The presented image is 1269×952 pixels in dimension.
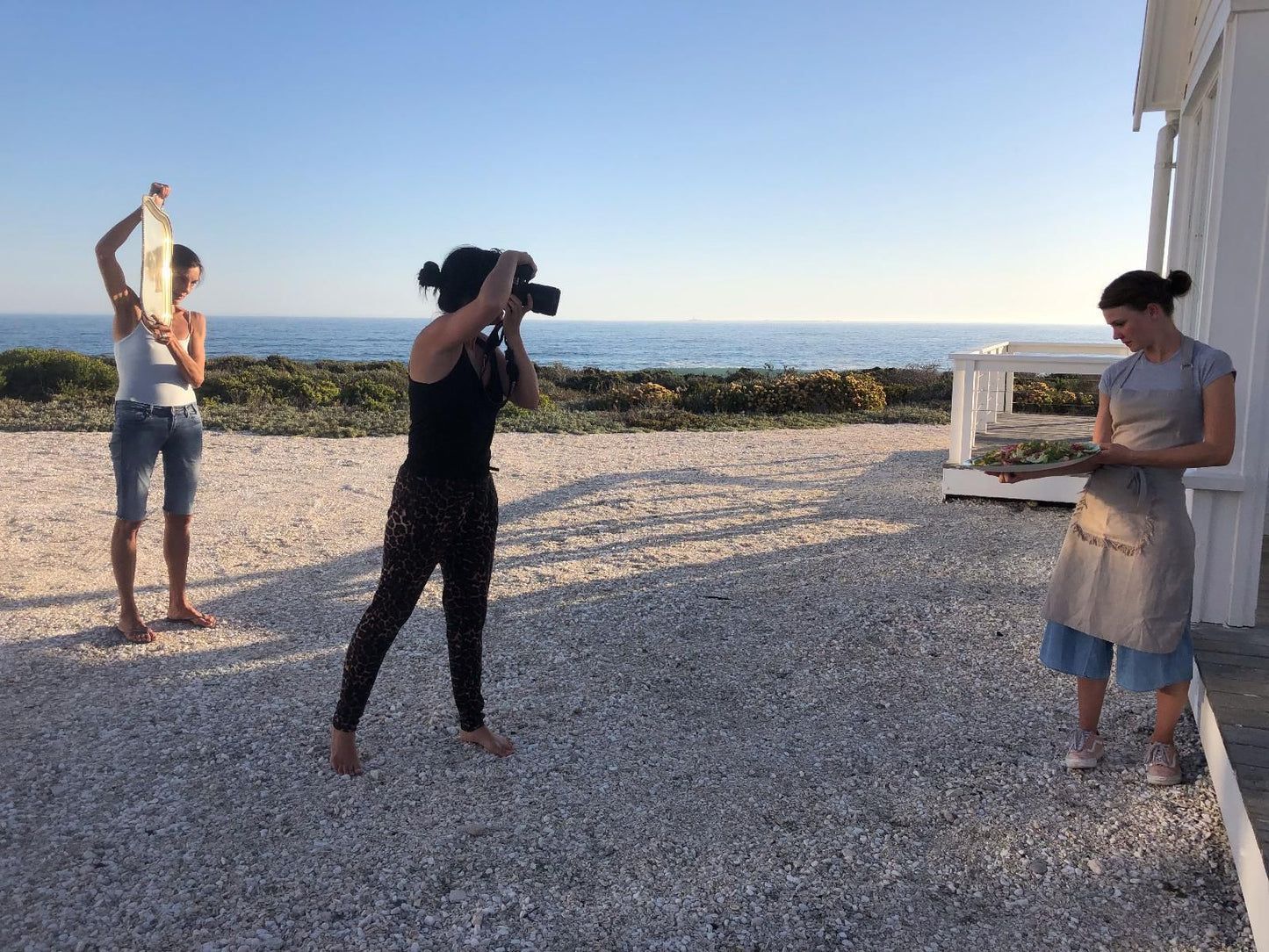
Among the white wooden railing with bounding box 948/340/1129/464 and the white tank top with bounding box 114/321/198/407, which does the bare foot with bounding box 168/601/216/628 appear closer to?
the white tank top with bounding box 114/321/198/407

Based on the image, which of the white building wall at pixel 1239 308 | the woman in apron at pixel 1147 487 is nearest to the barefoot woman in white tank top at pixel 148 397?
the woman in apron at pixel 1147 487

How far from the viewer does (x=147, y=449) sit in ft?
12.8

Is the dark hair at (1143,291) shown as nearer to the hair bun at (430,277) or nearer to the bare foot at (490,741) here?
the hair bun at (430,277)

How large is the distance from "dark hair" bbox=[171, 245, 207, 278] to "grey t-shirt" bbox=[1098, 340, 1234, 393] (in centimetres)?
363

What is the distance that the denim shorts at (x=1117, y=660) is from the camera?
2.79 meters

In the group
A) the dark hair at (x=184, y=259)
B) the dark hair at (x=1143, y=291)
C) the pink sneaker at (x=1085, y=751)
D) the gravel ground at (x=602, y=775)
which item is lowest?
the gravel ground at (x=602, y=775)

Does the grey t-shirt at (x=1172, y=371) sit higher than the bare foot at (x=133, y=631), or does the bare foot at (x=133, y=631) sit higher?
the grey t-shirt at (x=1172, y=371)

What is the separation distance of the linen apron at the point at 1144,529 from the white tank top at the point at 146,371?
359 cm

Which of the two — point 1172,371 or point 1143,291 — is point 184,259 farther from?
→ point 1172,371

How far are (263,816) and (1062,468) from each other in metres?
2.57

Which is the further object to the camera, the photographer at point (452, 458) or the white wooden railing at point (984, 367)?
the white wooden railing at point (984, 367)

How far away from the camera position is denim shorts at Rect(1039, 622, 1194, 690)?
110 inches

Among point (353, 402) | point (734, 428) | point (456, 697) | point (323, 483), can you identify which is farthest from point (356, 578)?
point (353, 402)

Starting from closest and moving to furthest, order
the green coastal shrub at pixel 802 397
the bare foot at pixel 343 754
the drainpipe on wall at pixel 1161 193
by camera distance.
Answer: the bare foot at pixel 343 754, the drainpipe on wall at pixel 1161 193, the green coastal shrub at pixel 802 397
